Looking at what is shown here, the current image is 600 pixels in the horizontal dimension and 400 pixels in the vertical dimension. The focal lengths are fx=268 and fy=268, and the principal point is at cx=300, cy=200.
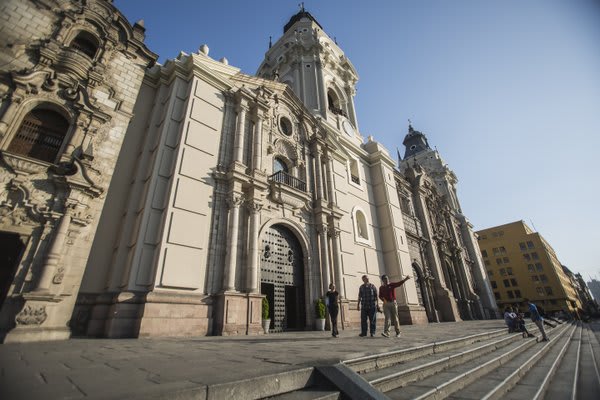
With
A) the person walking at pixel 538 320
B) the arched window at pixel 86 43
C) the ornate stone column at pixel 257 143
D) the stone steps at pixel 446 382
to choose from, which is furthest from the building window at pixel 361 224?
the arched window at pixel 86 43

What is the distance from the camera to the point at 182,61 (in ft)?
39.1

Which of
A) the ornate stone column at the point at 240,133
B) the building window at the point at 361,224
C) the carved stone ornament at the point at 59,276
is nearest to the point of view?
the carved stone ornament at the point at 59,276

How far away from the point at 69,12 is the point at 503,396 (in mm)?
15326

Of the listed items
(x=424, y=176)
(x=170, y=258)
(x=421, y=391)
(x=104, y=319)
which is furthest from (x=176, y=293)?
(x=424, y=176)

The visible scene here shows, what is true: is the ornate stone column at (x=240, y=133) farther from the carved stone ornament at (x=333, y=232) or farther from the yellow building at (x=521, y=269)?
the yellow building at (x=521, y=269)

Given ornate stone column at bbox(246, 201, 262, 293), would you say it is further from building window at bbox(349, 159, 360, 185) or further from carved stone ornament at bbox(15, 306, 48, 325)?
building window at bbox(349, 159, 360, 185)

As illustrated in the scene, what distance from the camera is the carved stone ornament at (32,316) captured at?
6.04 meters

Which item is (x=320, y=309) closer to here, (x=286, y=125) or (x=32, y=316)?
(x=32, y=316)

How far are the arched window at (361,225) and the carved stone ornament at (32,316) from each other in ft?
47.2

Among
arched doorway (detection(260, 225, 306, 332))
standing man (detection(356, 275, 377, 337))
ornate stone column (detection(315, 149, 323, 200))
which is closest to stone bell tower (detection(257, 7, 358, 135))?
ornate stone column (detection(315, 149, 323, 200))

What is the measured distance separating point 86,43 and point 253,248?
9993mm

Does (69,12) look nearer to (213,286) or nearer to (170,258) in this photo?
(170,258)

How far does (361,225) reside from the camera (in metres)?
17.6

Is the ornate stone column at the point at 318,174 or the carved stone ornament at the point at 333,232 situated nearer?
the carved stone ornament at the point at 333,232
